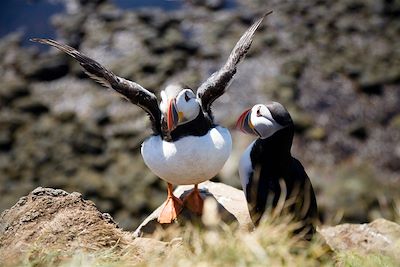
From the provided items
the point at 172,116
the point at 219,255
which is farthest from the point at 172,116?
the point at 219,255

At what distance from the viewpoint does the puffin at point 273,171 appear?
4.73 metres

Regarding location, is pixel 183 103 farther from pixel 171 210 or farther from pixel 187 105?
pixel 171 210

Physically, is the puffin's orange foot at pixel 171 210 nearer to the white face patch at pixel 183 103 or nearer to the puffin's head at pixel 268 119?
the white face patch at pixel 183 103

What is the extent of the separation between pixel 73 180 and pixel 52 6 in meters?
7.27

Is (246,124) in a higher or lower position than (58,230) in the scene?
lower

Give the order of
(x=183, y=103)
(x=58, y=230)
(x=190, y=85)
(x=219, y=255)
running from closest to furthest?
(x=219, y=255), (x=58, y=230), (x=183, y=103), (x=190, y=85)

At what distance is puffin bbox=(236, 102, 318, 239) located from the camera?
473 cm

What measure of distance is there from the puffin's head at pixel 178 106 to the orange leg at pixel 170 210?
758 mm

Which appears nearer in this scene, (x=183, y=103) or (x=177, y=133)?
(x=183, y=103)

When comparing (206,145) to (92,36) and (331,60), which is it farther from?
(92,36)

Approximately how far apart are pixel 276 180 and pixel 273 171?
7 cm

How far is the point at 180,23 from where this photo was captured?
52.6ft

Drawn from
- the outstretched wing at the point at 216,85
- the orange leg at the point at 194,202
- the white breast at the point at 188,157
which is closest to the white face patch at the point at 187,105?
the white breast at the point at 188,157

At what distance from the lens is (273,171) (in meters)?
4.86
